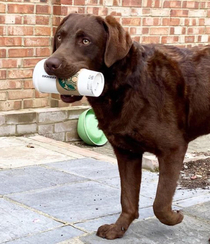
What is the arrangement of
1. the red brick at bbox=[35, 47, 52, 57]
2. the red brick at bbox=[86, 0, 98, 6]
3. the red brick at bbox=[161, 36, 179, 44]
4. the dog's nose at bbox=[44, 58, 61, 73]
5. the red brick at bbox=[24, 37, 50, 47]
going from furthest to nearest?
the red brick at bbox=[161, 36, 179, 44] → the red brick at bbox=[86, 0, 98, 6] → the red brick at bbox=[35, 47, 52, 57] → the red brick at bbox=[24, 37, 50, 47] → the dog's nose at bbox=[44, 58, 61, 73]

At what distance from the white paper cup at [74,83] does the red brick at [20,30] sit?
3.27 m

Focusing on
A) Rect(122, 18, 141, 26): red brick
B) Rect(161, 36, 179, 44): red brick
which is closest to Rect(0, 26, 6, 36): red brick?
Rect(122, 18, 141, 26): red brick

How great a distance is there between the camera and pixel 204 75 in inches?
166

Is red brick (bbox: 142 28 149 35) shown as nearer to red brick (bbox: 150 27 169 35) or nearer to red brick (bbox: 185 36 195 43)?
red brick (bbox: 150 27 169 35)

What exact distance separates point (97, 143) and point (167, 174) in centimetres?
370

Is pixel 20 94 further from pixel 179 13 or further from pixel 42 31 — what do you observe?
pixel 179 13

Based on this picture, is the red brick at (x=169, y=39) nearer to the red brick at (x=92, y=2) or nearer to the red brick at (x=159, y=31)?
the red brick at (x=159, y=31)

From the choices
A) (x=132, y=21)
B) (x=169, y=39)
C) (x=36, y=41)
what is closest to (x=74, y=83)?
(x=36, y=41)

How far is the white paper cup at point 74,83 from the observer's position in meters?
3.78

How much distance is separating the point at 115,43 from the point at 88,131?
3688mm

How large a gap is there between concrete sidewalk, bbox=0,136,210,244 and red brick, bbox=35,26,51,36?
4.97 feet

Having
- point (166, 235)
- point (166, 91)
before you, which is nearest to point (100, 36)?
point (166, 91)

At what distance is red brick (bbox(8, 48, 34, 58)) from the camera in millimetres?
7199

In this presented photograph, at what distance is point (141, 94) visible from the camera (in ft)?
13.2
